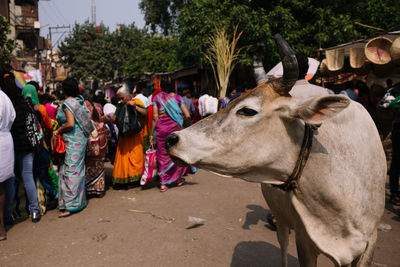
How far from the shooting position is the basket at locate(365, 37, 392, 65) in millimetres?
5320

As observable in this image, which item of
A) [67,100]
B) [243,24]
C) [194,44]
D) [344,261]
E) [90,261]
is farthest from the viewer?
[194,44]

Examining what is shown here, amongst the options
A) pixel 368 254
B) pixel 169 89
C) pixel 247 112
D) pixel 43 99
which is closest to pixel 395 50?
pixel 169 89

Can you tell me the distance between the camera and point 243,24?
1188 centimetres

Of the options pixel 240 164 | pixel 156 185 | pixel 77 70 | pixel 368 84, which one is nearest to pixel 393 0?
pixel 368 84

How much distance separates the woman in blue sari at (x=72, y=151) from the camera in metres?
4.38

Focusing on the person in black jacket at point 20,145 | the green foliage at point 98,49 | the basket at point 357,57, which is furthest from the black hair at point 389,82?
the green foliage at point 98,49

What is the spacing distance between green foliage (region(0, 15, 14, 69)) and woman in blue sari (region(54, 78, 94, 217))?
129cm

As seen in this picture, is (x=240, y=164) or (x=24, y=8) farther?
(x=24, y=8)

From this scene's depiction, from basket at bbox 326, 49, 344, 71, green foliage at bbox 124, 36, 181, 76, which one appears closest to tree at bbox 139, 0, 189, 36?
green foliage at bbox 124, 36, 181, 76

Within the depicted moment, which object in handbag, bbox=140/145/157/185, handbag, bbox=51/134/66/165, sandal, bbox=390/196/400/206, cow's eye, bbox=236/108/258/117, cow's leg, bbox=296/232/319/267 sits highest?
cow's eye, bbox=236/108/258/117

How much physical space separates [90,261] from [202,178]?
11.5ft

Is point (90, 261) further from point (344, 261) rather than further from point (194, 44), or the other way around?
point (194, 44)

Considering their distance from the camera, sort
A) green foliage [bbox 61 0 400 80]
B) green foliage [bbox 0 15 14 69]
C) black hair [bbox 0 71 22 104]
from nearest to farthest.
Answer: black hair [bbox 0 71 22 104], green foliage [bbox 0 15 14 69], green foliage [bbox 61 0 400 80]

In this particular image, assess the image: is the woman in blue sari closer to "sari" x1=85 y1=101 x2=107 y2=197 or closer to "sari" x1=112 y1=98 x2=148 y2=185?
"sari" x1=85 y1=101 x2=107 y2=197
